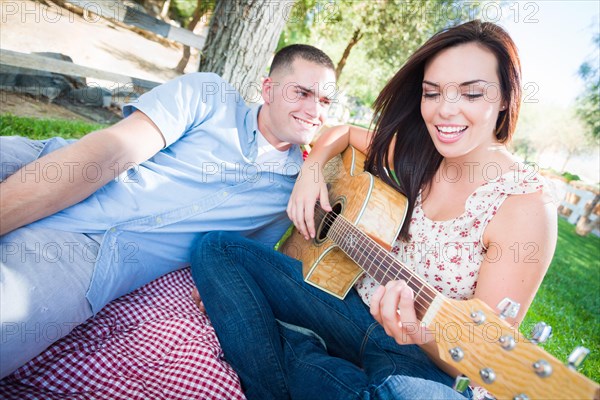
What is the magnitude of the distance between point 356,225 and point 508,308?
3.33 feet

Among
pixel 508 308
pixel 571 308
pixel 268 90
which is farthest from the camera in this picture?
pixel 571 308

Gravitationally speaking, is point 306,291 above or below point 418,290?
below

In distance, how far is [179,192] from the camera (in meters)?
2.23

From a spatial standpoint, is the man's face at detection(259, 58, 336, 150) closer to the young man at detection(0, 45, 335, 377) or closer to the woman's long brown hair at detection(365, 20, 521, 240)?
the young man at detection(0, 45, 335, 377)

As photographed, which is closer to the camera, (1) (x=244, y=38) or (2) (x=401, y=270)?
(2) (x=401, y=270)

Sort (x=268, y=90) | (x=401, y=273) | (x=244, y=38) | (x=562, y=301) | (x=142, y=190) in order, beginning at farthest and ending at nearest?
(x=562, y=301) < (x=244, y=38) < (x=268, y=90) < (x=142, y=190) < (x=401, y=273)

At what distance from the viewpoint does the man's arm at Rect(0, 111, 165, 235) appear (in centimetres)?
169

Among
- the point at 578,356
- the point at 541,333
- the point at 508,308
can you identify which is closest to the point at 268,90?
the point at 508,308

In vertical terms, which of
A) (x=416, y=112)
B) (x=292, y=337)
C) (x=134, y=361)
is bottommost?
(x=134, y=361)

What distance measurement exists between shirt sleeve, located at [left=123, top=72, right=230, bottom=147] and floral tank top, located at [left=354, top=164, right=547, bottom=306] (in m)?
1.52

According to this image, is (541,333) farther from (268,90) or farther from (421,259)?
(268,90)

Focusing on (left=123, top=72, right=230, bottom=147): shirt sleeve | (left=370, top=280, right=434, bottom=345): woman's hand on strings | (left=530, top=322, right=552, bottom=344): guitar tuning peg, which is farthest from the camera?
(left=123, top=72, right=230, bottom=147): shirt sleeve

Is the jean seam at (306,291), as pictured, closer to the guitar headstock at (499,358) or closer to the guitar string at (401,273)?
the guitar string at (401,273)

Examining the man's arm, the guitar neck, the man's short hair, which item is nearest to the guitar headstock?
the guitar neck
